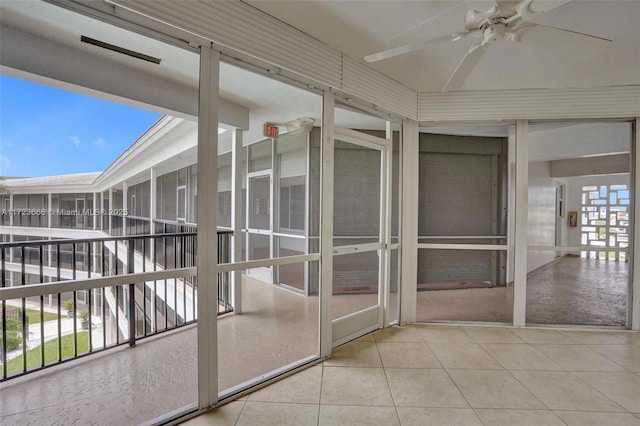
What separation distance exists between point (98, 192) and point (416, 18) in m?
2.52

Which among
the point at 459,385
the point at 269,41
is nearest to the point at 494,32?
the point at 269,41

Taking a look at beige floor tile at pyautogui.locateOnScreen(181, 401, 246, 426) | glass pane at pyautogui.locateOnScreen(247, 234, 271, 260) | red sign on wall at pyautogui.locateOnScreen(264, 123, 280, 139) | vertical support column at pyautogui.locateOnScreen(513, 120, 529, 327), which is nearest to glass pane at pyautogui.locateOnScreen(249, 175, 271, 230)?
glass pane at pyautogui.locateOnScreen(247, 234, 271, 260)

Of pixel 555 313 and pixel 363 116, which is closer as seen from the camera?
pixel 363 116

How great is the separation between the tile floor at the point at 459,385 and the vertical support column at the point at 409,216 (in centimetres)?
48

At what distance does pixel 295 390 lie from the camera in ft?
7.14

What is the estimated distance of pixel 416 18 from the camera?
2088 millimetres

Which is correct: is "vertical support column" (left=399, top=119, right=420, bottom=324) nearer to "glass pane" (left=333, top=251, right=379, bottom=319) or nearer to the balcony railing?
"glass pane" (left=333, top=251, right=379, bottom=319)

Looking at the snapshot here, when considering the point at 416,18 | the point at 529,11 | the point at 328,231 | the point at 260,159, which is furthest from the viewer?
the point at 260,159

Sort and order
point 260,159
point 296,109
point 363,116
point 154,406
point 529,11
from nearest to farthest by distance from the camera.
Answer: point 529,11 < point 154,406 < point 363,116 < point 296,109 < point 260,159

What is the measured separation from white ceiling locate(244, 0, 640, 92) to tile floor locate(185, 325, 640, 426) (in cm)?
252

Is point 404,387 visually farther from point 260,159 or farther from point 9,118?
point 260,159

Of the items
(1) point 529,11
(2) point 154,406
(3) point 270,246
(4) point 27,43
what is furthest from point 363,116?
(2) point 154,406

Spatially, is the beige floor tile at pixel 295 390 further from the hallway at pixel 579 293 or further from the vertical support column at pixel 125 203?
the hallway at pixel 579 293

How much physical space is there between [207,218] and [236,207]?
5.76 feet
